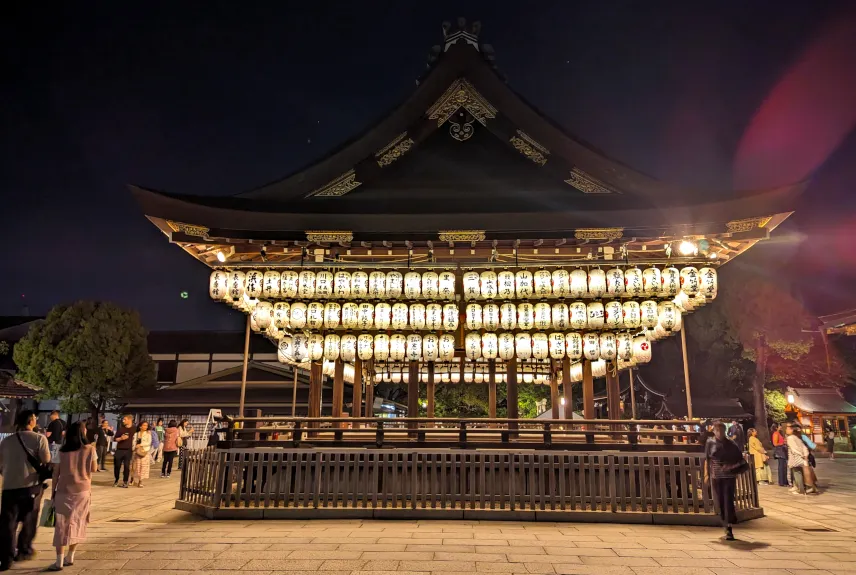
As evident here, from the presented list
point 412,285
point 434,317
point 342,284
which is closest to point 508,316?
point 434,317

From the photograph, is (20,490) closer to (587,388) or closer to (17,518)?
(17,518)

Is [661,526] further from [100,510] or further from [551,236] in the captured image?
[100,510]

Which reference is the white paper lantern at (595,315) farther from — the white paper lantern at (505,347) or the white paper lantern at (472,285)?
the white paper lantern at (472,285)

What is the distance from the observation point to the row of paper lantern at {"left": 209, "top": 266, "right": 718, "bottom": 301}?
12.3 metres

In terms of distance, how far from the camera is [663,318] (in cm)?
1313

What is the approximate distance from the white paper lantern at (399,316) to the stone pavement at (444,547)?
15.8 ft

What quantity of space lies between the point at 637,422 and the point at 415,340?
5666mm

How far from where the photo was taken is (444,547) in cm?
783

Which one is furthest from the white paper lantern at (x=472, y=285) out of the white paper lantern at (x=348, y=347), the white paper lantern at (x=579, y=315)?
the white paper lantern at (x=348, y=347)

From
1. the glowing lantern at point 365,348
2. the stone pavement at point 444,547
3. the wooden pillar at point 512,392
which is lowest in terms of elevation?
the stone pavement at point 444,547

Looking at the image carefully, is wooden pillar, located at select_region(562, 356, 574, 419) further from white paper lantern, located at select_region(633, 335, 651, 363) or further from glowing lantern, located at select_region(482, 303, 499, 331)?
glowing lantern, located at select_region(482, 303, 499, 331)

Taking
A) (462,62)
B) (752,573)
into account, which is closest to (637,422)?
(752,573)

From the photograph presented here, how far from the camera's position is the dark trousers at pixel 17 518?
22.0 feet

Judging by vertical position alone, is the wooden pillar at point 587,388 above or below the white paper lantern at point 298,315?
below
